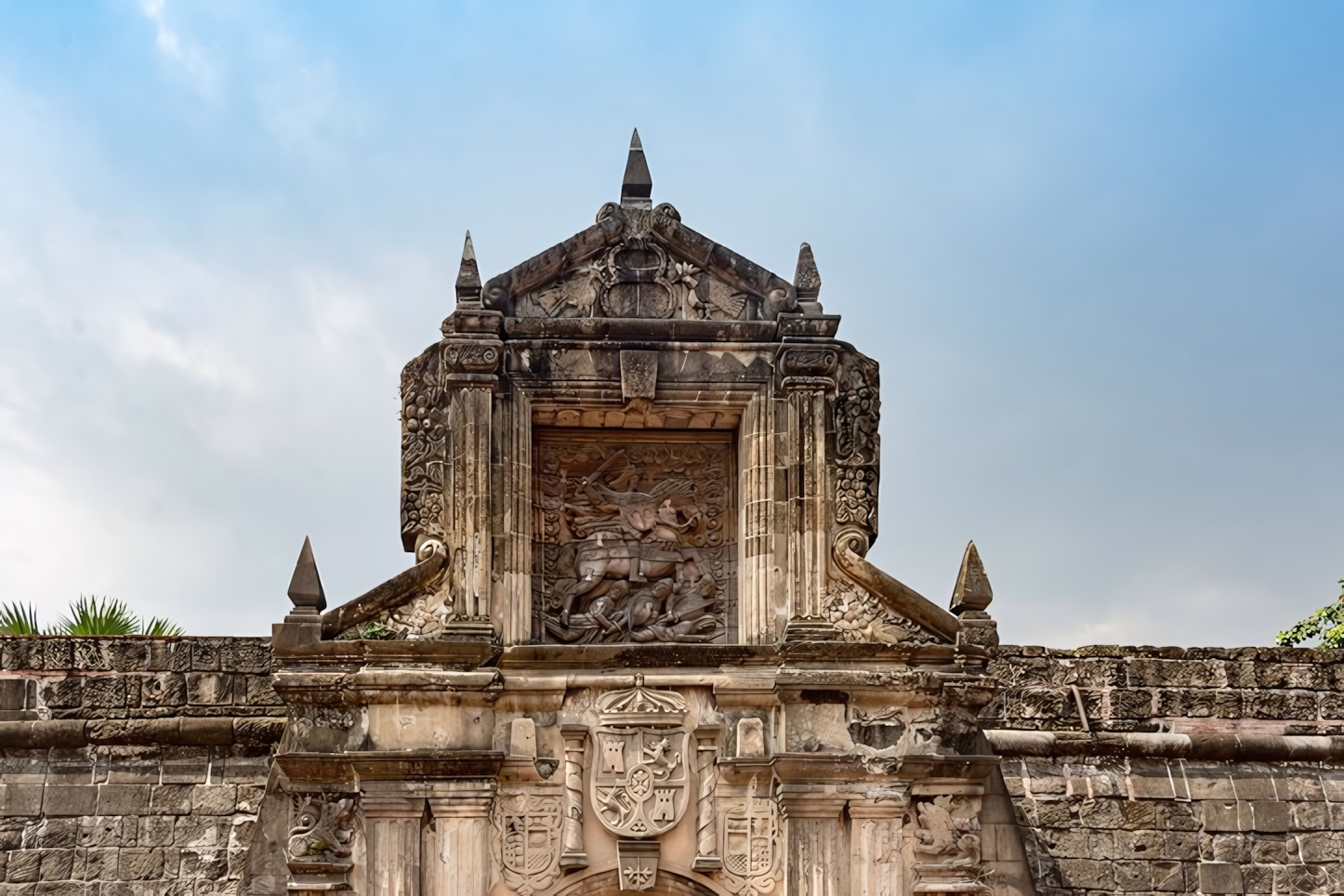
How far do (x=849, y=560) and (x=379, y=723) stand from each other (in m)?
3.60

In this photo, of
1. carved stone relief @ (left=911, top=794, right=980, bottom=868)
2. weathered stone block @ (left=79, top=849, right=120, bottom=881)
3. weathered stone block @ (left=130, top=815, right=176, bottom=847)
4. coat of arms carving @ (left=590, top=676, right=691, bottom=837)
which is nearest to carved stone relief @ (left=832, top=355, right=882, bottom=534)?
coat of arms carving @ (left=590, top=676, right=691, bottom=837)

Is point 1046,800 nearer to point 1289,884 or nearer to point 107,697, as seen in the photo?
point 1289,884

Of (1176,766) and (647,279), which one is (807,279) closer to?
(647,279)

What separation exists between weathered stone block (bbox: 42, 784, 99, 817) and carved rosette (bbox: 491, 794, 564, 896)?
3.97 meters

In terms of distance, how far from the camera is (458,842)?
11.8m

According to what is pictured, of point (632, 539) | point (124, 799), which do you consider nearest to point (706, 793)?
point (632, 539)

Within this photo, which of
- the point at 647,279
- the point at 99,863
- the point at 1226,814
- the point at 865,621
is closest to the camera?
the point at 865,621

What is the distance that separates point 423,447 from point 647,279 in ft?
7.07

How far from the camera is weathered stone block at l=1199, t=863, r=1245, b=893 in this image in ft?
46.0

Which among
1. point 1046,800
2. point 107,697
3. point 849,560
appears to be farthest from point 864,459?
point 107,697

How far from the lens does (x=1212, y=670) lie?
14.6m

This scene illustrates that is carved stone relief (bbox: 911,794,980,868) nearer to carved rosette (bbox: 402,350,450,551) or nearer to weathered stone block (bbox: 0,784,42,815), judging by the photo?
carved rosette (bbox: 402,350,450,551)

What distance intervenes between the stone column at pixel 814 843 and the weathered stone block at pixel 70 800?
5.87m

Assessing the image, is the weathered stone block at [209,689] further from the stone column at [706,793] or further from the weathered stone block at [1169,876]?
the weathered stone block at [1169,876]
